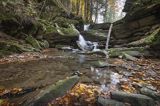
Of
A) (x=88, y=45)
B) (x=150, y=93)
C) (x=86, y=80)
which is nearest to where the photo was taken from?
(x=150, y=93)

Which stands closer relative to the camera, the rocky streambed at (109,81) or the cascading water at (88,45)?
the rocky streambed at (109,81)

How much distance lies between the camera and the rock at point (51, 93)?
11.5 feet

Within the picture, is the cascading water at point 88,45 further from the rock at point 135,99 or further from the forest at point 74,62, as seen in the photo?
the rock at point 135,99

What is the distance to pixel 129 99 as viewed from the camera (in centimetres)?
385

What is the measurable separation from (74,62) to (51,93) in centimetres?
489

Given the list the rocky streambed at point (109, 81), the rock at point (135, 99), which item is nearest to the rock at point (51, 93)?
the rocky streambed at point (109, 81)

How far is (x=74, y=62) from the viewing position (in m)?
8.67

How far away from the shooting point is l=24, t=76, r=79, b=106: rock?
350 centimetres

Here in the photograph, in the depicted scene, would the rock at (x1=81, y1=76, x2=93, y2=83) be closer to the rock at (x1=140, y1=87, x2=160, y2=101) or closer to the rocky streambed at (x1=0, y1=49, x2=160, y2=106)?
the rocky streambed at (x1=0, y1=49, x2=160, y2=106)

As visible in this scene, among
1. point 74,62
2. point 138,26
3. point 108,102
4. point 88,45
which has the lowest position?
point 108,102

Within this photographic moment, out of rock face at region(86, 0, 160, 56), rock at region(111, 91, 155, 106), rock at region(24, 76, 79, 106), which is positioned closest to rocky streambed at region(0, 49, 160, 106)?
rock at region(111, 91, 155, 106)

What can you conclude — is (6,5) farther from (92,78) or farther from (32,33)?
(92,78)

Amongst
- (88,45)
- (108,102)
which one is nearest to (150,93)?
(108,102)

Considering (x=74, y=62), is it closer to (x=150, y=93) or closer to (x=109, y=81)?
(x=109, y=81)
